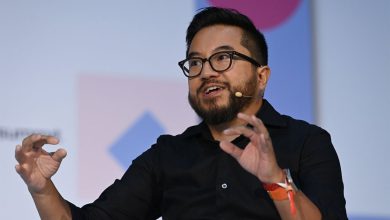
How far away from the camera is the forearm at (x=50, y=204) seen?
68.1 inches

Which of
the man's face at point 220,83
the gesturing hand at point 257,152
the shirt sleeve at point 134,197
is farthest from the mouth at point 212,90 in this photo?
the gesturing hand at point 257,152

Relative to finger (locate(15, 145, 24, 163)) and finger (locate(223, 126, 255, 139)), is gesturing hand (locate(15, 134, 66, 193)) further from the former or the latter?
finger (locate(223, 126, 255, 139))

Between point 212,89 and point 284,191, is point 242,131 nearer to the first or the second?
point 284,191

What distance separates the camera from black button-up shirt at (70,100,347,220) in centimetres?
178

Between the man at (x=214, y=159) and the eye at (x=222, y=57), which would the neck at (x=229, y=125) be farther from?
the eye at (x=222, y=57)

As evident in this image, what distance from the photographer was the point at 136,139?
246cm

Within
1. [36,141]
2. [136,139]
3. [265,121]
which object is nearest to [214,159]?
[265,121]

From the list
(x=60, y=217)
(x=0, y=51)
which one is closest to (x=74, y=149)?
(x=0, y=51)

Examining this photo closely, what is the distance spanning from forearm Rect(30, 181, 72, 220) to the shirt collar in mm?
421

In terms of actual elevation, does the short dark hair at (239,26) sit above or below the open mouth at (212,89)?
above

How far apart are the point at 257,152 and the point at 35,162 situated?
529 mm

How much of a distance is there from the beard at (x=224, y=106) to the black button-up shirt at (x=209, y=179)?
0.20 feet

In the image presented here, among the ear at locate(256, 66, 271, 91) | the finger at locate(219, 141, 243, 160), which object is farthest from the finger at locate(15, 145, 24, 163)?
the ear at locate(256, 66, 271, 91)

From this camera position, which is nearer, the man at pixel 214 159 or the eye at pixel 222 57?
the man at pixel 214 159
